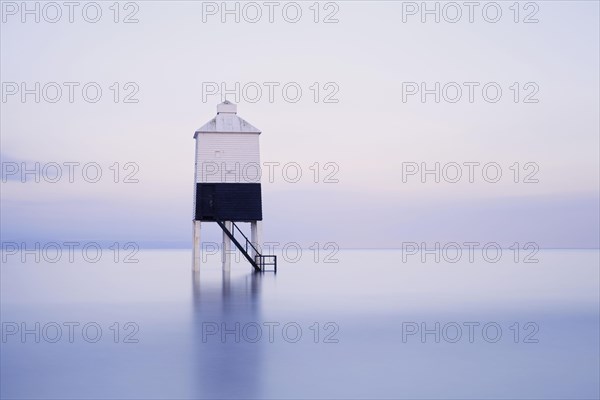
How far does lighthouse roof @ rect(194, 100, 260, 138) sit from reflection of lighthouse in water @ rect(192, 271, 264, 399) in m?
7.29

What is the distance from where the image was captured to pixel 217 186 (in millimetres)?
32312

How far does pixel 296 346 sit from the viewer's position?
14930 millimetres

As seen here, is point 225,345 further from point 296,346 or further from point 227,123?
point 227,123

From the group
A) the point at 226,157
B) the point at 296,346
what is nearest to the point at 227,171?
the point at 226,157

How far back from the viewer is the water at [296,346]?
11.2 metres

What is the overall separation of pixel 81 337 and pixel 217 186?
1651 centimetres

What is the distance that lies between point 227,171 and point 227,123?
75.6 inches

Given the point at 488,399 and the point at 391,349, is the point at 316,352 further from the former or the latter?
the point at 488,399

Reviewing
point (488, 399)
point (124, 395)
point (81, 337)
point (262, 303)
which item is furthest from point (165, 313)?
point (488, 399)

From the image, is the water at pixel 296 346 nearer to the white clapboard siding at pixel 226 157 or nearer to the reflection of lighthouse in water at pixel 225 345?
the reflection of lighthouse in water at pixel 225 345

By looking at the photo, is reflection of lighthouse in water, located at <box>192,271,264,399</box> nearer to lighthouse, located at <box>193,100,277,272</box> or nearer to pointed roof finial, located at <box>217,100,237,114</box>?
lighthouse, located at <box>193,100,277,272</box>

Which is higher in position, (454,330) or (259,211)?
(259,211)

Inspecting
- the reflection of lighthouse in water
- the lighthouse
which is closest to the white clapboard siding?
the lighthouse

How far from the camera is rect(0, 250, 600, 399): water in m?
11.2
